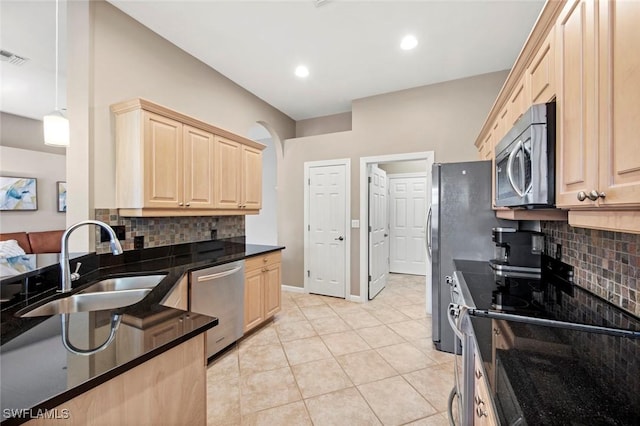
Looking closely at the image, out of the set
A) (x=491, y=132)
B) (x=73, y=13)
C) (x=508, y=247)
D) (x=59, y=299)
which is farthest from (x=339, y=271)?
(x=73, y=13)

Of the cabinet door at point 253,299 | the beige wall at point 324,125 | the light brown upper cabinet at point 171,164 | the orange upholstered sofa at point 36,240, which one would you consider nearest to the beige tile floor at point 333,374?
the cabinet door at point 253,299

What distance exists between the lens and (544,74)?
4.17ft

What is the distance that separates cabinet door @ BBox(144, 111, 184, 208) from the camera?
6.95ft

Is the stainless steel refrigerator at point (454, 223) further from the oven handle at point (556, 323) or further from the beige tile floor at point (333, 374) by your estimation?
the oven handle at point (556, 323)

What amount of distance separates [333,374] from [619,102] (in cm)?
228

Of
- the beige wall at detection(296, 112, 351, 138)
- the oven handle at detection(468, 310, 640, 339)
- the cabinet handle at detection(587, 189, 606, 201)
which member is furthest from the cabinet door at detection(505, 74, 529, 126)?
the beige wall at detection(296, 112, 351, 138)

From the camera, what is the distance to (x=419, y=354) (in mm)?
2449

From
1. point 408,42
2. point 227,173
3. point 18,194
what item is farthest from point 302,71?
point 18,194

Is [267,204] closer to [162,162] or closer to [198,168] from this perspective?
[198,168]

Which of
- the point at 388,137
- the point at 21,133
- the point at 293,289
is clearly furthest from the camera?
the point at 21,133

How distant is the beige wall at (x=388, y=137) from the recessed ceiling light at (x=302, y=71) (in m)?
0.96

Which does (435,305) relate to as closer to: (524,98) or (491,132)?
(491,132)

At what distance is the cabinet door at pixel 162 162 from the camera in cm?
212

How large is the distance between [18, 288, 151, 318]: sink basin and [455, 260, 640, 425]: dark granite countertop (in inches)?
72.0
